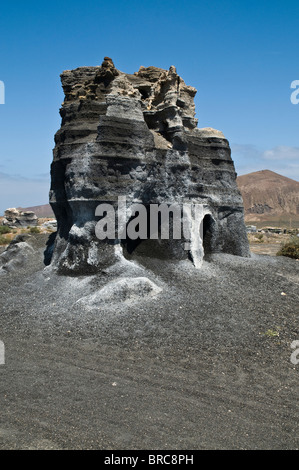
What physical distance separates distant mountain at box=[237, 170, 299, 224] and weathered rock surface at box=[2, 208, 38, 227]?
78.7 m

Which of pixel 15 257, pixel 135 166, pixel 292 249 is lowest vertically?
pixel 15 257

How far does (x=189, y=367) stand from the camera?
28.9 ft

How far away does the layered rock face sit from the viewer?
45.6ft

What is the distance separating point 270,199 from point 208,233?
11849 centimetres

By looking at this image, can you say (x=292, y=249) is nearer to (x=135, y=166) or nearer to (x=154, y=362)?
(x=135, y=166)

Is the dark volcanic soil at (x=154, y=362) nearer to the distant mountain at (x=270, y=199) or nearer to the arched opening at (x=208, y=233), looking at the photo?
the arched opening at (x=208, y=233)

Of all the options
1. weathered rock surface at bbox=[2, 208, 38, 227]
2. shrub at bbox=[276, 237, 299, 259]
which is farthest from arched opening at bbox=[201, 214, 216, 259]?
weathered rock surface at bbox=[2, 208, 38, 227]

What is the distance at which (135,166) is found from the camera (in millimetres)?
14352

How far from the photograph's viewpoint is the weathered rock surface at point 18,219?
162 ft

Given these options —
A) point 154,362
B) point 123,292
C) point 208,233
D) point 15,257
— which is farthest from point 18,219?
point 154,362

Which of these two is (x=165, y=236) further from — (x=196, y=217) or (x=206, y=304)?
(x=206, y=304)

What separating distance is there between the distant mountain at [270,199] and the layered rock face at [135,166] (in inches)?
3983

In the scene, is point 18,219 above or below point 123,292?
above

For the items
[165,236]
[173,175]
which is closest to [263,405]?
[165,236]
